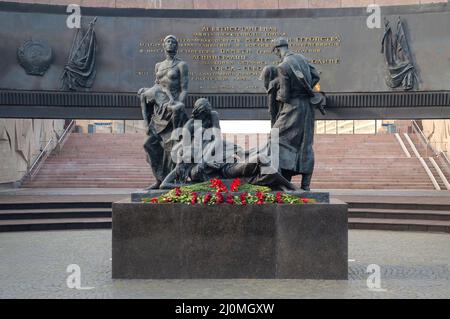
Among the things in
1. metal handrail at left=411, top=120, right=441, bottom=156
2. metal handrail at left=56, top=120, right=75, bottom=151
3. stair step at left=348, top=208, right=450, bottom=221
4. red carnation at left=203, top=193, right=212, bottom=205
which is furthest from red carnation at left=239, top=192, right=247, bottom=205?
metal handrail at left=56, top=120, right=75, bottom=151

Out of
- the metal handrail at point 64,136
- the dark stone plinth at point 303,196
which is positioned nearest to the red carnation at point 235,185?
the dark stone plinth at point 303,196

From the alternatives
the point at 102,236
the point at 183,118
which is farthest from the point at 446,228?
the point at 102,236

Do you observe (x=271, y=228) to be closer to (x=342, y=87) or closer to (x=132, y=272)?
(x=132, y=272)

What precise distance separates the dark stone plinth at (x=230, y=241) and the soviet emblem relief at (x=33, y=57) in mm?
10085

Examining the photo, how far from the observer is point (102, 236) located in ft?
35.4

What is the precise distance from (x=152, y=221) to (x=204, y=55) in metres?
9.85

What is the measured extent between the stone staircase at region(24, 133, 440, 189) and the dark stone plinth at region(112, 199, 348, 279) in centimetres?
1195

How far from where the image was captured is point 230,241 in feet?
22.7

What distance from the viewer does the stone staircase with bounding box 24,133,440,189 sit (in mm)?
19516

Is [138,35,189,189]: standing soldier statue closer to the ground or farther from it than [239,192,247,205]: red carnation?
farther from it

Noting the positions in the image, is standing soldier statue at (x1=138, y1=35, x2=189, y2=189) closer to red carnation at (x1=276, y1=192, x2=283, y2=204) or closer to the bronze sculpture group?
the bronze sculpture group

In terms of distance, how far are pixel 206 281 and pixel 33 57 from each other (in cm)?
1134

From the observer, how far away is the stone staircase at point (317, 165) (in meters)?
19.5

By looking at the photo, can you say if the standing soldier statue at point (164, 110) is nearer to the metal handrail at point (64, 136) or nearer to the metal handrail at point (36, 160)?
the metal handrail at point (36, 160)
